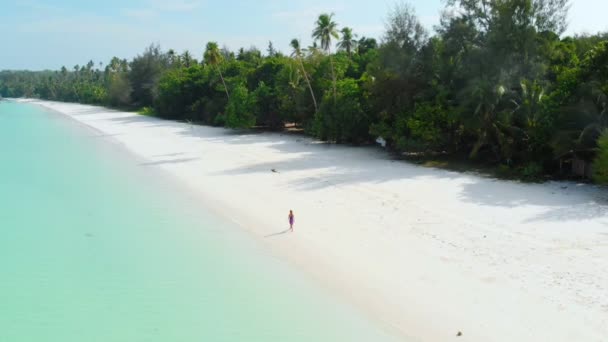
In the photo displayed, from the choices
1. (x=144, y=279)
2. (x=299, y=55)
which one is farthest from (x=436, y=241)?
(x=299, y=55)

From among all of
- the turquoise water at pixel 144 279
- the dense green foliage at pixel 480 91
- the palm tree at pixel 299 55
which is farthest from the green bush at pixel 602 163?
the palm tree at pixel 299 55

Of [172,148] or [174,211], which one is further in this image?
[172,148]

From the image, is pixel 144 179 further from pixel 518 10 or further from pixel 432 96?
pixel 518 10

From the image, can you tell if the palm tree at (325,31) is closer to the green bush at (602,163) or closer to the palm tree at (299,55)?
the palm tree at (299,55)

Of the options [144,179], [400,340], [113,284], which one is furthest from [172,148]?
[400,340]

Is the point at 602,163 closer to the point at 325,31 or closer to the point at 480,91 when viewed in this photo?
the point at 480,91
